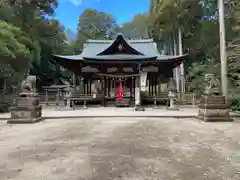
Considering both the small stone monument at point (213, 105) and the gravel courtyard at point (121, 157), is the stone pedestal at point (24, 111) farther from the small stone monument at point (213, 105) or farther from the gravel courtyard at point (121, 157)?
the small stone monument at point (213, 105)

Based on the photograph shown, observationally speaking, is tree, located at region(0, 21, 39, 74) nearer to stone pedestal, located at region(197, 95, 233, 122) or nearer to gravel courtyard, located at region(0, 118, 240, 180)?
gravel courtyard, located at region(0, 118, 240, 180)

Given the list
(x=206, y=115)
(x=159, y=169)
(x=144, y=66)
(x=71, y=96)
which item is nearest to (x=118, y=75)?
(x=144, y=66)

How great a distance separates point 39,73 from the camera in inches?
863

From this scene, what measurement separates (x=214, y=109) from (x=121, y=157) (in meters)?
4.88

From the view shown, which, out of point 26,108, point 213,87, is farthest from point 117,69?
point 26,108

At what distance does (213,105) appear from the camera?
6676mm

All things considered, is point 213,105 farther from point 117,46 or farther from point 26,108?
point 117,46

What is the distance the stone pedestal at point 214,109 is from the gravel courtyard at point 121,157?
2294 millimetres

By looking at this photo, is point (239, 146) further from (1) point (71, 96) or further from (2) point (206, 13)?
(2) point (206, 13)

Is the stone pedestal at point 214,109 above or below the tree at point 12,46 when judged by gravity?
below

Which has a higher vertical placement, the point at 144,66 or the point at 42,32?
the point at 42,32

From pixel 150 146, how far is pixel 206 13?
19.0 metres

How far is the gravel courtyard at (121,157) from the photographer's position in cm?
229

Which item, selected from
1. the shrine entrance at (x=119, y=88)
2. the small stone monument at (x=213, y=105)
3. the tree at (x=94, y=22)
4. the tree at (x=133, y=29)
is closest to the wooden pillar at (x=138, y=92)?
the shrine entrance at (x=119, y=88)
